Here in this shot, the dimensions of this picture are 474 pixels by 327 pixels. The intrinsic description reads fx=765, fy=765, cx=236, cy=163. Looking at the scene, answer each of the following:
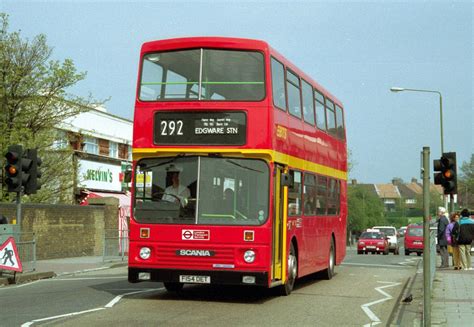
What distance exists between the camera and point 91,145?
41219mm

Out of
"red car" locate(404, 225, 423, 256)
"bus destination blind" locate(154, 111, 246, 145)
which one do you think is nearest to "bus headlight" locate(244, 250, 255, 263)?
"bus destination blind" locate(154, 111, 246, 145)

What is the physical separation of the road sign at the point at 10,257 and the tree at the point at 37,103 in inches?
375

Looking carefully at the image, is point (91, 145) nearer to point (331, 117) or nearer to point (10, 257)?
point (10, 257)

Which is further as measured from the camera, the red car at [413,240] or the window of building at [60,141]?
the red car at [413,240]

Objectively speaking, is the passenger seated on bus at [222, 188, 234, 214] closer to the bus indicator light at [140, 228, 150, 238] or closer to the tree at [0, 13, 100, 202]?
the bus indicator light at [140, 228, 150, 238]

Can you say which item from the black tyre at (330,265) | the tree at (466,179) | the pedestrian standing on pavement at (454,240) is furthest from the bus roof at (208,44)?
the tree at (466,179)

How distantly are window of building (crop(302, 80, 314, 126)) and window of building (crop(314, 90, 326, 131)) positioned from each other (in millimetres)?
489

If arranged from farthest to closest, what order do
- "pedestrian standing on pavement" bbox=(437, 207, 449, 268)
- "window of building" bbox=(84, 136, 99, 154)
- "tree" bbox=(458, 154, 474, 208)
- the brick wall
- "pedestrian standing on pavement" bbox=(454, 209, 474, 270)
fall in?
"tree" bbox=(458, 154, 474, 208), "window of building" bbox=(84, 136, 99, 154), the brick wall, "pedestrian standing on pavement" bbox=(437, 207, 449, 268), "pedestrian standing on pavement" bbox=(454, 209, 474, 270)

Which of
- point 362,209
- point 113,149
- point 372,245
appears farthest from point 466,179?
point 113,149

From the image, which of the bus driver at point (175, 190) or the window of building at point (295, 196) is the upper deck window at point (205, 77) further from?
the window of building at point (295, 196)

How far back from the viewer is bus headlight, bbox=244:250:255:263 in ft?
42.1

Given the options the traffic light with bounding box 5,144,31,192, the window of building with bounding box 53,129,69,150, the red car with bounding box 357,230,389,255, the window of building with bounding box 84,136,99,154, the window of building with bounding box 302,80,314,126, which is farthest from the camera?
the red car with bounding box 357,230,389,255

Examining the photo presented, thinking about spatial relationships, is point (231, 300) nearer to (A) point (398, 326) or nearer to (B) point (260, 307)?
(B) point (260, 307)

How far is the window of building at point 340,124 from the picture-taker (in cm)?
2022
